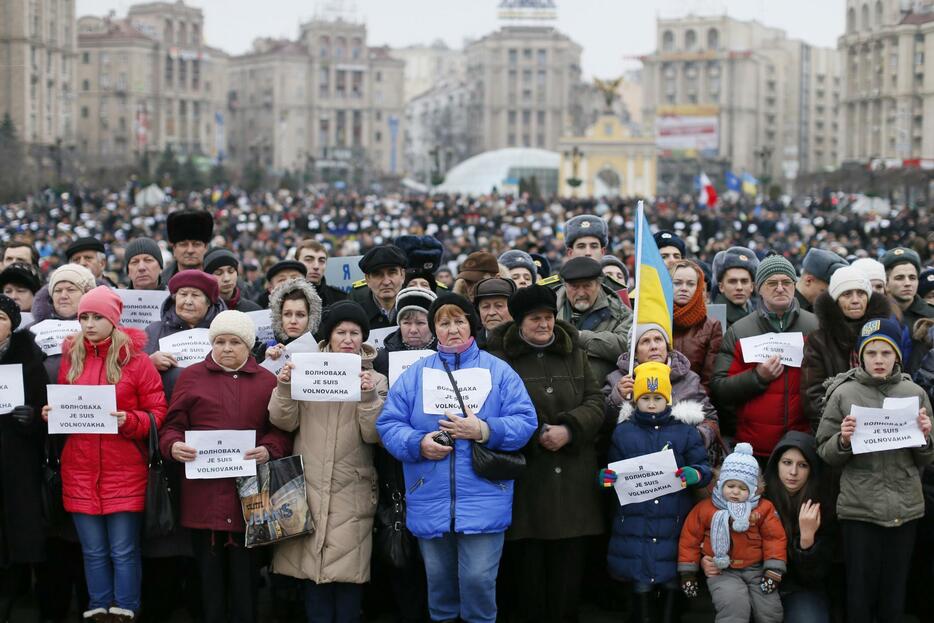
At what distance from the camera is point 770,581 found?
6.10 metres

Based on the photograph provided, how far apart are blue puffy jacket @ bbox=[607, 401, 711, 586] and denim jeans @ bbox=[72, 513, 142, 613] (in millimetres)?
2511

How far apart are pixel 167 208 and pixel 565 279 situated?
3204 cm

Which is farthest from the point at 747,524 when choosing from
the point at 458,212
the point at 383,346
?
the point at 458,212

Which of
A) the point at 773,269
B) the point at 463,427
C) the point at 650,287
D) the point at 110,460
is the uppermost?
the point at 773,269

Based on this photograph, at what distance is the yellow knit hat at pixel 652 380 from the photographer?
6.18m

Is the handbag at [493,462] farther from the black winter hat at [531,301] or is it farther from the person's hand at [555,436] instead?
the black winter hat at [531,301]

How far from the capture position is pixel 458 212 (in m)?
34.9

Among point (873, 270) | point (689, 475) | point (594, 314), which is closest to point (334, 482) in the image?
point (689, 475)

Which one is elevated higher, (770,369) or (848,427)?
(770,369)

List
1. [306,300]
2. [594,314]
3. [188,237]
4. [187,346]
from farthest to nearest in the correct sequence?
1. [188,237]
2. [594,314]
3. [306,300]
4. [187,346]

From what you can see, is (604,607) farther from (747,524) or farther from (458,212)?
(458,212)

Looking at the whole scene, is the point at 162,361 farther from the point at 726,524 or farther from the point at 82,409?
the point at 726,524

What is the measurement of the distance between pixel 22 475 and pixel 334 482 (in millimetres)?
1679

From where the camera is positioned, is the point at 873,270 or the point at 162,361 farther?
the point at 873,270
